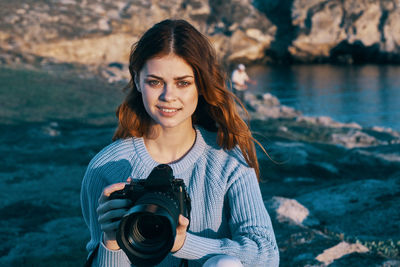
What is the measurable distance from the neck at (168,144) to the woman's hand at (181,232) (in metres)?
0.67

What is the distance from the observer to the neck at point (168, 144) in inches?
104

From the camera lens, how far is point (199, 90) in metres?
2.53

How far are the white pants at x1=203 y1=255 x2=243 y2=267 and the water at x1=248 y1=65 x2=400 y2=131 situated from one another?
1456 cm

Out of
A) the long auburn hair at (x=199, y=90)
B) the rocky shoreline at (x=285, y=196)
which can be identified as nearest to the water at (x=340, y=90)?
the rocky shoreline at (x=285, y=196)

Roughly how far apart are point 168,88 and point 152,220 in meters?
0.80

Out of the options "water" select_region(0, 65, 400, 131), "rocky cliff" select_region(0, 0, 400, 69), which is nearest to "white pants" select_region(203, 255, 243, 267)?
"water" select_region(0, 65, 400, 131)

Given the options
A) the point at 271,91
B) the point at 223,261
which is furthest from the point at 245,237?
the point at 271,91

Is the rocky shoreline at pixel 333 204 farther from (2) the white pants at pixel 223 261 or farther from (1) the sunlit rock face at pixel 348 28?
(1) the sunlit rock face at pixel 348 28

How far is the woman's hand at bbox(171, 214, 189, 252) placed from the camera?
1.90 metres

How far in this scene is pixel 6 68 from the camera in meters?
18.2

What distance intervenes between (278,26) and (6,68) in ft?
94.7

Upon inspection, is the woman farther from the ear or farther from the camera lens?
the camera lens

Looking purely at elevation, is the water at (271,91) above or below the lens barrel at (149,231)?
below

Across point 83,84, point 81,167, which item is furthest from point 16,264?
point 83,84
